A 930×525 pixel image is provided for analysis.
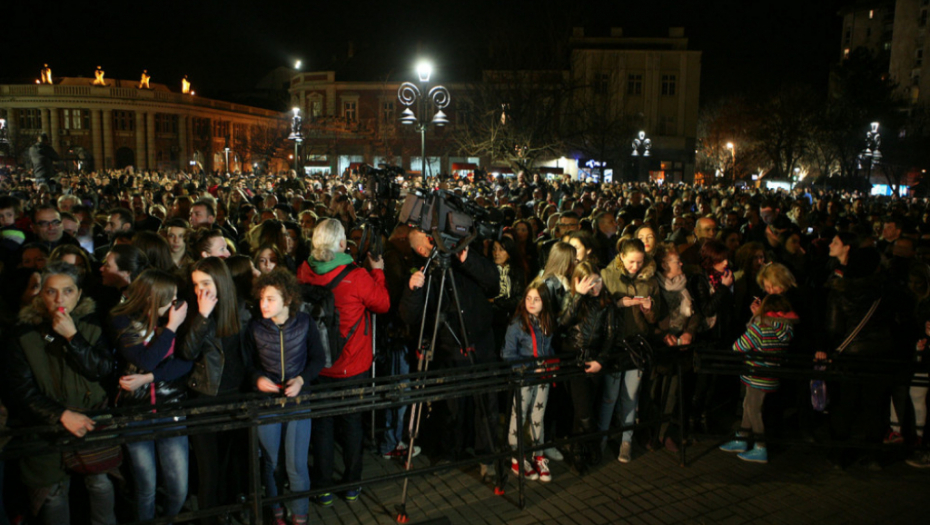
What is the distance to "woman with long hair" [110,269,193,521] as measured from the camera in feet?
12.0

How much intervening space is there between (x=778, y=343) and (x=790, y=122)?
50.1m

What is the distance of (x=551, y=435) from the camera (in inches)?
224

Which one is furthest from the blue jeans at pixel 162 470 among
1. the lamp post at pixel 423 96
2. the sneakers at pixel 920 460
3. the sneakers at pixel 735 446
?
the lamp post at pixel 423 96

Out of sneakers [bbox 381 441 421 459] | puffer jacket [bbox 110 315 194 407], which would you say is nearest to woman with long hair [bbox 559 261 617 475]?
sneakers [bbox 381 441 421 459]

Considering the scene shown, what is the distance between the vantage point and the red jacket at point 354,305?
179 inches

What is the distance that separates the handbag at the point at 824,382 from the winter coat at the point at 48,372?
5308 millimetres

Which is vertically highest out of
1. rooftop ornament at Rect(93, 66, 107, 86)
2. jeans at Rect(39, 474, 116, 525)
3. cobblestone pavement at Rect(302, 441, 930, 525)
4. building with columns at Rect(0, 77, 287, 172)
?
rooftop ornament at Rect(93, 66, 107, 86)

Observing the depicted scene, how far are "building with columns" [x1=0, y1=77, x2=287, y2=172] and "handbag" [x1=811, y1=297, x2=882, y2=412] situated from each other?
201 feet

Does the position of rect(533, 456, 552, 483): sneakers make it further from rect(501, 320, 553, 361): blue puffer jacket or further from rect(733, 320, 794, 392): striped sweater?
rect(733, 320, 794, 392): striped sweater

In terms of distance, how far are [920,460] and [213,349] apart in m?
5.59

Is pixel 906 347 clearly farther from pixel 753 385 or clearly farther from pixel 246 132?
pixel 246 132

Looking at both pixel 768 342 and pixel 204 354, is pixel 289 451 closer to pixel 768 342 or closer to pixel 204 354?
pixel 204 354

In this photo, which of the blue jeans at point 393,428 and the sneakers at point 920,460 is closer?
the sneakers at point 920,460

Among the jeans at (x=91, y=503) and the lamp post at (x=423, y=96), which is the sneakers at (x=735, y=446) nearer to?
the jeans at (x=91, y=503)
